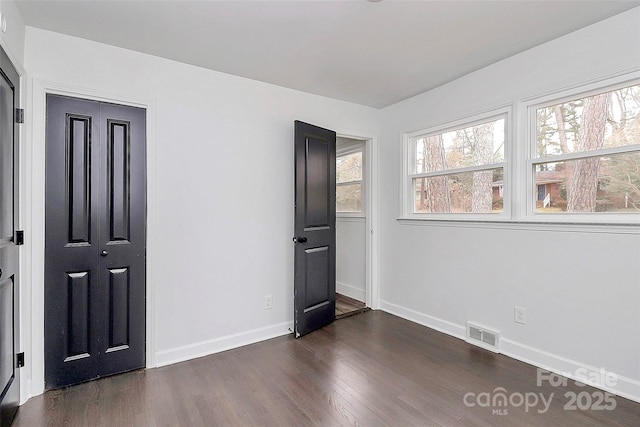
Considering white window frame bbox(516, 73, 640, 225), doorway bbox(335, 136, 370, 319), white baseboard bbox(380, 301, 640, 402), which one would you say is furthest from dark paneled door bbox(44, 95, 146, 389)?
white window frame bbox(516, 73, 640, 225)

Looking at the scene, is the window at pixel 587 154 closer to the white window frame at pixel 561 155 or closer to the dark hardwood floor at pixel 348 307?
the white window frame at pixel 561 155

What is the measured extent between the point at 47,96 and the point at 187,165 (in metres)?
1.02

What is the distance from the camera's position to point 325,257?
3623mm

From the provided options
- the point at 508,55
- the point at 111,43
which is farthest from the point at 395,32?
the point at 111,43

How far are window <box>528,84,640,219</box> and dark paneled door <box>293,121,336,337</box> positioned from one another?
192 cm

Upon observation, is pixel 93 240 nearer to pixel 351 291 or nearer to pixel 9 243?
pixel 9 243

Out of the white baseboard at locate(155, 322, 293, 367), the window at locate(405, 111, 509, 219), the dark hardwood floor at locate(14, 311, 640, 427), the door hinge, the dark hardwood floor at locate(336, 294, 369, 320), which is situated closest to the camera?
the dark hardwood floor at locate(14, 311, 640, 427)

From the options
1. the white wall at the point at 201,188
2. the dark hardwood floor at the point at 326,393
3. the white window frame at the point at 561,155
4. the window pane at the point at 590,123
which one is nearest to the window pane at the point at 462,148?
the white window frame at the point at 561,155

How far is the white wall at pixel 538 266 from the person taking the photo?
220cm

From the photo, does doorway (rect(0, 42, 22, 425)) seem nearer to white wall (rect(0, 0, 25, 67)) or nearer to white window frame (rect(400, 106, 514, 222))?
white wall (rect(0, 0, 25, 67))

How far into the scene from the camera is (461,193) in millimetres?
3334

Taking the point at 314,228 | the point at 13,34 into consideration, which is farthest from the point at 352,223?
the point at 13,34

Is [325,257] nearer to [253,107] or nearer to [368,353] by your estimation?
[368,353]

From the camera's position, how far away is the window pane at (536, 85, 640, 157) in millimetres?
2236
